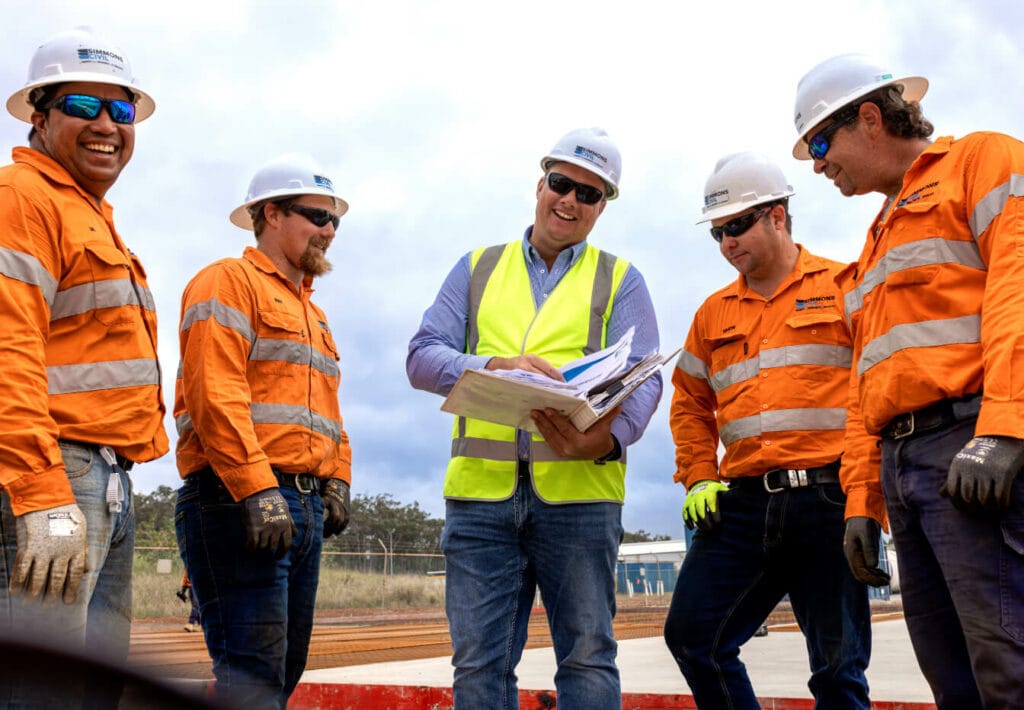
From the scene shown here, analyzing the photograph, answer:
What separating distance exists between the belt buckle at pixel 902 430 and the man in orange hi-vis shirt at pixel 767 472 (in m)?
1.13

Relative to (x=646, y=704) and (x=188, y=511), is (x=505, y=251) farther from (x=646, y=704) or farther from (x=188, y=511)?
(x=646, y=704)

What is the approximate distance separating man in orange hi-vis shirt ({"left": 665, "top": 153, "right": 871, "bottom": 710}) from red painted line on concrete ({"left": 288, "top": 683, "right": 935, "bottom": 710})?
1.15 m

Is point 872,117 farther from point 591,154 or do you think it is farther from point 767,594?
point 767,594

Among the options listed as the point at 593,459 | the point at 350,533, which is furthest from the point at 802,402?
the point at 350,533

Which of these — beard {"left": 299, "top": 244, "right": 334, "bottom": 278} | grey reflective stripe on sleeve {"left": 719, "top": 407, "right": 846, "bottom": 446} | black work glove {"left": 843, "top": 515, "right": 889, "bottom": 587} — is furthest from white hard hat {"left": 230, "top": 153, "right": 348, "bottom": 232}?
black work glove {"left": 843, "top": 515, "right": 889, "bottom": 587}

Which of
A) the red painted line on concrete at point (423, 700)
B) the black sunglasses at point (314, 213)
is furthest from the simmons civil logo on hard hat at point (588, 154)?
the red painted line on concrete at point (423, 700)

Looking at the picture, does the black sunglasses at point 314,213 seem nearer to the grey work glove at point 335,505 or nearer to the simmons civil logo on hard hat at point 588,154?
the grey work glove at point 335,505

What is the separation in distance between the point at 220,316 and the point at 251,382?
1.00ft

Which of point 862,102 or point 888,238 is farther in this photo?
point 862,102

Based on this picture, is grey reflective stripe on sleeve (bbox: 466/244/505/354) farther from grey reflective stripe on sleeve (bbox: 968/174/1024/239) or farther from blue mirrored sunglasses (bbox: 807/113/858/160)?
grey reflective stripe on sleeve (bbox: 968/174/1024/239)

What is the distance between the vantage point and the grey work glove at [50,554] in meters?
2.77

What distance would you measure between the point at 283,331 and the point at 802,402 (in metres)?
2.19

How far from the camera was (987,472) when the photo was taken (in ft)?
8.77

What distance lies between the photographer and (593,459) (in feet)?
12.2
